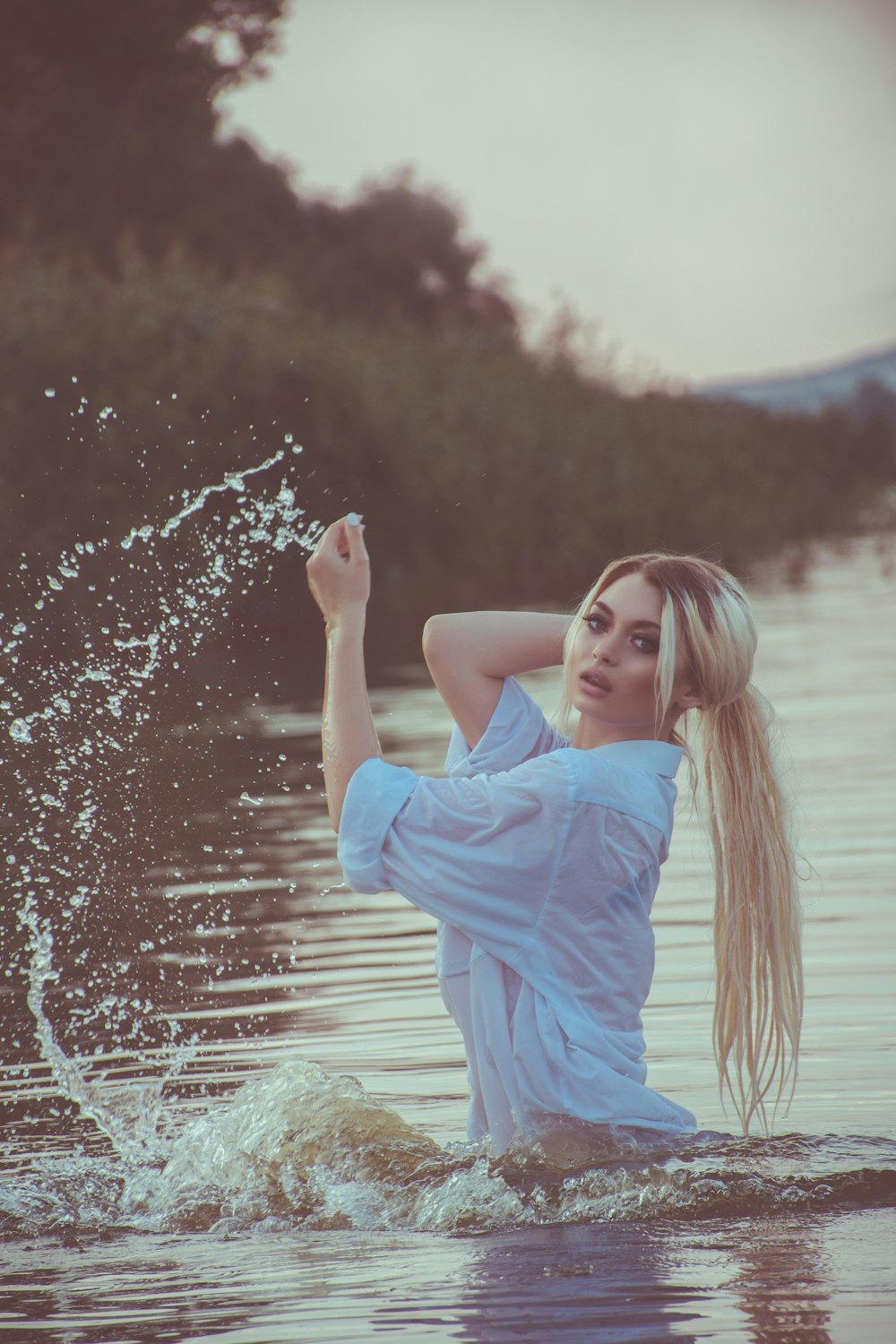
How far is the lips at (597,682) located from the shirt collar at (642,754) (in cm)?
11

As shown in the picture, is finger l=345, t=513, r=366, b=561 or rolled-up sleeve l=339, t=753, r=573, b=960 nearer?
rolled-up sleeve l=339, t=753, r=573, b=960

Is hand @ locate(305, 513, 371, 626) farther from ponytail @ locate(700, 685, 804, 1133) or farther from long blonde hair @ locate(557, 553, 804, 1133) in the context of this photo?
ponytail @ locate(700, 685, 804, 1133)

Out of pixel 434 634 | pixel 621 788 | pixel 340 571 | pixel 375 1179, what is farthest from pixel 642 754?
pixel 375 1179

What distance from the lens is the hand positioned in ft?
12.4

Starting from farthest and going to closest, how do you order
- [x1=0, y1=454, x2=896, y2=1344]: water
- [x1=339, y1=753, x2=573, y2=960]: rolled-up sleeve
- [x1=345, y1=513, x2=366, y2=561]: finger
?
[x1=345, y1=513, x2=366, y2=561]: finger
[x1=339, y1=753, x2=573, y2=960]: rolled-up sleeve
[x1=0, y1=454, x2=896, y2=1344]: water

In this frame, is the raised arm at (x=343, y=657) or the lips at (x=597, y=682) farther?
the lips at (x=597, y=682)

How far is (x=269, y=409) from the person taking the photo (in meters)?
21.2

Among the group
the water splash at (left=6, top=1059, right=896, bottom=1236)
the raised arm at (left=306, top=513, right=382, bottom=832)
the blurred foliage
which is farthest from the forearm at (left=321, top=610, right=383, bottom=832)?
the blurred foliage

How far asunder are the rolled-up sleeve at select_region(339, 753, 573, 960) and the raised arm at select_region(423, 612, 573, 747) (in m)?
0.39

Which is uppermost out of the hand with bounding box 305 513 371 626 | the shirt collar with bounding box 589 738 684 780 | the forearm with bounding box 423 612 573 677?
the hand with bounding box 305 513 371 626

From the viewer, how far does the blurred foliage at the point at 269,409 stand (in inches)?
787

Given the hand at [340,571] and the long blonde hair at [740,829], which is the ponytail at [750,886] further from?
the hand at [340,571]

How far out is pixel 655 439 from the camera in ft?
99.4

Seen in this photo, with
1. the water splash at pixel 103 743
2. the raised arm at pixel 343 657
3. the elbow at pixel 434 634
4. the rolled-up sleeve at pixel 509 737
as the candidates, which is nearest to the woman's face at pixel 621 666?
the rolled-up sleeve at pixel 509 737
